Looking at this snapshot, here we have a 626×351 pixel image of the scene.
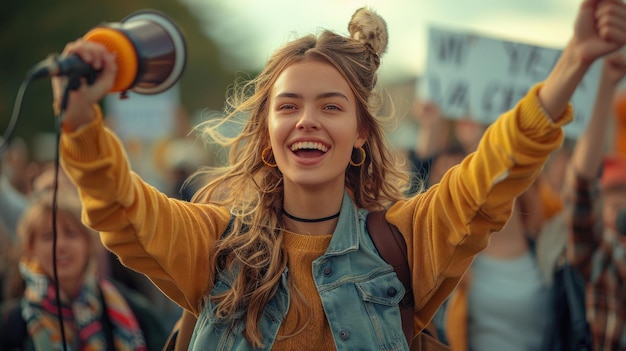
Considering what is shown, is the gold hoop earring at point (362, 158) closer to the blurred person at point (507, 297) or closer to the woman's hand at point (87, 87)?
the woman's hand at point (87, 87)

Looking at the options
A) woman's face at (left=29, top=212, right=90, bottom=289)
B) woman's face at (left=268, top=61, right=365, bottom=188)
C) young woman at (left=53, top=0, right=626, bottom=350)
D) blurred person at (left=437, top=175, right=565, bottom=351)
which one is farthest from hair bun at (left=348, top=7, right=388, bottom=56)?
woman's face at (left=29, top=212, right=90, bottom=289)

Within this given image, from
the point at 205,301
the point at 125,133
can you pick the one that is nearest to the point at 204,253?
the point at 205,301

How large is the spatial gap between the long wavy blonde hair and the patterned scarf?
1.36 metres

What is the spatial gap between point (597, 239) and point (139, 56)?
9.44 feet

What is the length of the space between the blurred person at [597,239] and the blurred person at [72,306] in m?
2.10

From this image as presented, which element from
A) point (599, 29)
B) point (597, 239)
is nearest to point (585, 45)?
point (599, 29)

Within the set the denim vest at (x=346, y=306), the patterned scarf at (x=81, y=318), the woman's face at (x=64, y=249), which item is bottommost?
the patterned scarf at (x=81, y=318)

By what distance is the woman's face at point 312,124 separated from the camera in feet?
10.8

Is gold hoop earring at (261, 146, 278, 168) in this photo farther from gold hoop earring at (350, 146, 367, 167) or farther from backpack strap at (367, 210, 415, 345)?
backpack strap at (367, 210, 415, 345)

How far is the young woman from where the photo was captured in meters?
2.82

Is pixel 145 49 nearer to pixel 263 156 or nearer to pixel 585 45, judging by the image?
pixel 263 156

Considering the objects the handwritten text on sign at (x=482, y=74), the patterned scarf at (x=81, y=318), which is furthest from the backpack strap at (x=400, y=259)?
the handwritten text on sign at (x=482, y=74)

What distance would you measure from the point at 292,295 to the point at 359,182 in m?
0.60

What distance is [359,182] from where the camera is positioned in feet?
12.0
